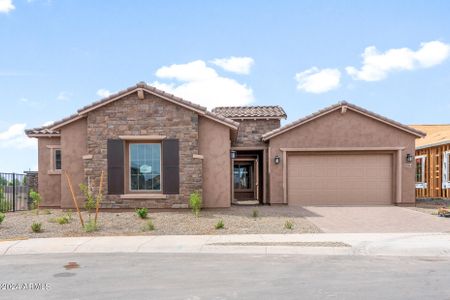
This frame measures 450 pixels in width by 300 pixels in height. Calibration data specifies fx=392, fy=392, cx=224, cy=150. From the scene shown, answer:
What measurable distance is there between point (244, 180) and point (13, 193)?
623 inches

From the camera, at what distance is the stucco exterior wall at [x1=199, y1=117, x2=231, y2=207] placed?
15.8 metres

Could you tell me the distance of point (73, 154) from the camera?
1592 centimetres

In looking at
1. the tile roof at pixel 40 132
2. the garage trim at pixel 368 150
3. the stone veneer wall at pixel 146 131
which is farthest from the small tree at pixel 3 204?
the garage trim at pixel 368 150

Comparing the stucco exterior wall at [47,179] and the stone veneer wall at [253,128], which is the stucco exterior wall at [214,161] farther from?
the stucco exterior wall at [47,179]

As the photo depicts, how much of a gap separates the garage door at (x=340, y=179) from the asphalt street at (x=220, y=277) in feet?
32.8

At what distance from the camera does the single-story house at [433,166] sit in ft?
67.2

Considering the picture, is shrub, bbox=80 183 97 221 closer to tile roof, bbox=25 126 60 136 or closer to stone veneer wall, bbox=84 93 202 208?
stone veneer wall, bbox=84 93 202 208

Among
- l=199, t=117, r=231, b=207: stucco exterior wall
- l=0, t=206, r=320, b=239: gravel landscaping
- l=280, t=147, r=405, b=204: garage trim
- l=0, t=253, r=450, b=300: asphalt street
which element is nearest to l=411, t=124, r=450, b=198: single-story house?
l=280, t=147, r=405, b=204: garage trim

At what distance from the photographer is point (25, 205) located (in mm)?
19594

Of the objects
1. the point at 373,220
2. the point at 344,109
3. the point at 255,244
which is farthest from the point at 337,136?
the point at 255,244

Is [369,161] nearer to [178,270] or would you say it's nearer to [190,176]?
[190,176]

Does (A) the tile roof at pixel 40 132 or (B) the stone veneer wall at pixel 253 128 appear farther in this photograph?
(B) the stone veneer wall at pixel 253 128

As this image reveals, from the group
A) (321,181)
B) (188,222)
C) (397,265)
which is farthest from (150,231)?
(321,181)

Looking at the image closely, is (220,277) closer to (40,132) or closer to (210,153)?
(210,153)
